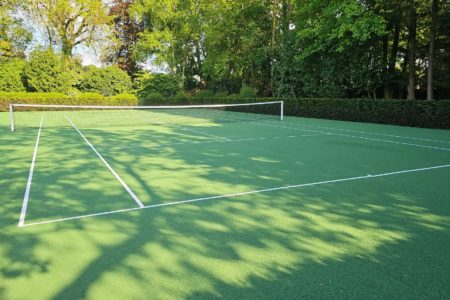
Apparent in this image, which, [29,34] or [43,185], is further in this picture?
[29,34]

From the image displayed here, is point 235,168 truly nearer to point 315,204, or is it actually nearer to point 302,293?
point 315,204

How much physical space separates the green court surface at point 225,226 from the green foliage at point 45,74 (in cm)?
3076

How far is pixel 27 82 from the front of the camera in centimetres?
3612

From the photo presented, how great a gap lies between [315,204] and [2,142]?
36.0ft

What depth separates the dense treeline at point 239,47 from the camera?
69.1 ft

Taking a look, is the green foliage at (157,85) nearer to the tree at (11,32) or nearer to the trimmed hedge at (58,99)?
the trimmed hedge at (58,99)

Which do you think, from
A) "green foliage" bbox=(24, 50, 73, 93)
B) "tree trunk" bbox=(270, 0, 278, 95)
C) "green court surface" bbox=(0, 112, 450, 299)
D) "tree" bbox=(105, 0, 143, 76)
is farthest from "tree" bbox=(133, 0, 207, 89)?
"green court surface" bbox=(0, 112, 450, 299)

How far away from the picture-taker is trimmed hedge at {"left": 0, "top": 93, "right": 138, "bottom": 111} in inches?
1209

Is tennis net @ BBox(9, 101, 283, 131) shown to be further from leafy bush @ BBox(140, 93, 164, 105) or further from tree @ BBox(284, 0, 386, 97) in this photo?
leafy bush @ BBox(140, 93, 164, 105)

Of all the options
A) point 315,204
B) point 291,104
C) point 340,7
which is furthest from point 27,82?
point 315,204

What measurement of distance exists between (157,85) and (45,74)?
12.1 m

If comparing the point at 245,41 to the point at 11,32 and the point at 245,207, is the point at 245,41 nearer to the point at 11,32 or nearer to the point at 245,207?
the point at 11,32

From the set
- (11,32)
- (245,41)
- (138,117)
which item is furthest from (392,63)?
(11,32)

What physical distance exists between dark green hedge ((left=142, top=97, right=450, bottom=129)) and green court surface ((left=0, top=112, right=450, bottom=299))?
23.8 feet
